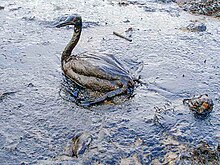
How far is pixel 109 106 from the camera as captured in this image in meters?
6.23

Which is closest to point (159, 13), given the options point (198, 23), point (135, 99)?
point (198, 23)

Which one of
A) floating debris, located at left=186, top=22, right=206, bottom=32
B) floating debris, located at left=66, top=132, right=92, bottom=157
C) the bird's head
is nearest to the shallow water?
floating debris, located at left=66, top=132, right=92, bottom=157

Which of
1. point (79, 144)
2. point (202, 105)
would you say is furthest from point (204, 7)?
point (79, 144)

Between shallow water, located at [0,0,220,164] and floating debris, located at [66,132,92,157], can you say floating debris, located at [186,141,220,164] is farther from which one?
floating debris, located at [66,132,92,157]

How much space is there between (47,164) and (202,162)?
7.18ft

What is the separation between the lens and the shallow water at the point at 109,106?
17.3ft

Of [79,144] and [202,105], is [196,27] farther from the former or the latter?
[79,144]

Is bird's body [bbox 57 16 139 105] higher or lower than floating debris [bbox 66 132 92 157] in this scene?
higher

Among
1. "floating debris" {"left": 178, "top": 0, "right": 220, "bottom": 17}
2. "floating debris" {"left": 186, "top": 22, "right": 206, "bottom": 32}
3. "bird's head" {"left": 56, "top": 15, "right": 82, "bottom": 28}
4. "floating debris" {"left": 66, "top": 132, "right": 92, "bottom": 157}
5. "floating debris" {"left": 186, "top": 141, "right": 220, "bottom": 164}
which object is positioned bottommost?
"floating debris" {"left": 178, "top": 0, "right": 220, "bottom": 17}

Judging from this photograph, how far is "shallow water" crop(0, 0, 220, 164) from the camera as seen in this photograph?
5262 mm

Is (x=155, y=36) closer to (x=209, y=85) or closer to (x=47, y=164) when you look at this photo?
(x=209, y=85)

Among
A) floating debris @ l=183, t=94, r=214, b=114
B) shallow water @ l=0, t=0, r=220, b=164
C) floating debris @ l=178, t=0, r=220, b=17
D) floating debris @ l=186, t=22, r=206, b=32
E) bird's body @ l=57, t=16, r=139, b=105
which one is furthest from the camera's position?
floating debris @ l=178, t=0, r=220, b=17

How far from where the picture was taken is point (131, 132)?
5598 mm

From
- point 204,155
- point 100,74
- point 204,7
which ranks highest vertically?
point 100,74
